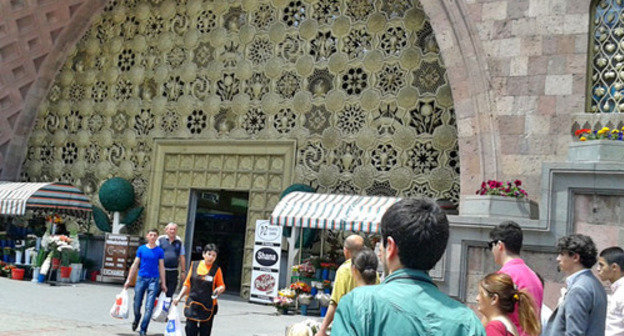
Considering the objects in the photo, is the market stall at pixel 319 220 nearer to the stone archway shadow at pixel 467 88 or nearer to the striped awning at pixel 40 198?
the stone archway shadow at pixel 467 88

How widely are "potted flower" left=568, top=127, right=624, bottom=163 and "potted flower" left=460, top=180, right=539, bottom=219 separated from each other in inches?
40.7

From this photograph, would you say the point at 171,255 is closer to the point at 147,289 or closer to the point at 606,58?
the point at 147,289

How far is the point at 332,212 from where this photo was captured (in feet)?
40.2

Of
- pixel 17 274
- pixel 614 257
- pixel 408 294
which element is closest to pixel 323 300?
pixel 614 257

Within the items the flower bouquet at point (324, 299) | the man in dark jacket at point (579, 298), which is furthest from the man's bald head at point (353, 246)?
the flower bouquet at point (324, 299)

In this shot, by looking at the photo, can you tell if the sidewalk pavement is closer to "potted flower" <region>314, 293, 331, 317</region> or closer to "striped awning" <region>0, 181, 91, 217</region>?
"potted flower" <region>314, 293, 331, 317</region>

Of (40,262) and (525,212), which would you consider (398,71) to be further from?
(40,262)

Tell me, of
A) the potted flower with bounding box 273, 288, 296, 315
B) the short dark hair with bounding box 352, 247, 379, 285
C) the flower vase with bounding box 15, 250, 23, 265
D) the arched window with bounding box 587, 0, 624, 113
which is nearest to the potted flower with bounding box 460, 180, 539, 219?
the arched window with bounding box 587, 0, 624, 113

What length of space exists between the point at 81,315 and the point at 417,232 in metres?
9.28

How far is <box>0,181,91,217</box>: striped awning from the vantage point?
633 inches

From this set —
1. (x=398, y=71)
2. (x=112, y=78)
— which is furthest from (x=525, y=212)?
(x=112, y=78)

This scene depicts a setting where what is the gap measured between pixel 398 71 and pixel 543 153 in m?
4.11

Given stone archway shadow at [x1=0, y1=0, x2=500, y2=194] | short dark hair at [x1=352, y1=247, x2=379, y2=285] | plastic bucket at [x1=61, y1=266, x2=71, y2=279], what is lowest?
plastic bucket at [x1=61, y1=266, x2=71, y2=279]

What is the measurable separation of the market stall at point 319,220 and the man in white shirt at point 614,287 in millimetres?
6384
